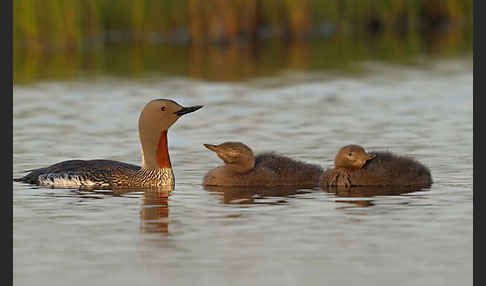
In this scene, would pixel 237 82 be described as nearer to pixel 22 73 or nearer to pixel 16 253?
pixel 22 73

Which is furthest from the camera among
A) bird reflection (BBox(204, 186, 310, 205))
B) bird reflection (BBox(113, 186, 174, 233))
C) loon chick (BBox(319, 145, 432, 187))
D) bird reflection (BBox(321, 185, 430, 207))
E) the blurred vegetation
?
the blurred vegetation

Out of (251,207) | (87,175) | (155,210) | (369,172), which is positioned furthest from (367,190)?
(87,175)

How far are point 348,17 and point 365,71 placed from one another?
666 centimetres

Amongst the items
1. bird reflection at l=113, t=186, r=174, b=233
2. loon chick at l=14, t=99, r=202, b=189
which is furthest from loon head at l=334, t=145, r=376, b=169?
bird reflection at l=113, t=186, r=174, b=233

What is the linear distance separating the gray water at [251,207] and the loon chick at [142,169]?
0.69ft

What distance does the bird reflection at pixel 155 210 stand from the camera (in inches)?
344

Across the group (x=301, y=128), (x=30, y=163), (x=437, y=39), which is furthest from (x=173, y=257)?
(x=437, y=39)

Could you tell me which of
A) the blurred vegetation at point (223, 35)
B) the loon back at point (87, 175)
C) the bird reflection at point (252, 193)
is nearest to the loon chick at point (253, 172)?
the bird reflection at point (252, 193)

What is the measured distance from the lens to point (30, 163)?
12.0 meters

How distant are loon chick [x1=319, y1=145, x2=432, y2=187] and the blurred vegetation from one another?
9096 millimetres

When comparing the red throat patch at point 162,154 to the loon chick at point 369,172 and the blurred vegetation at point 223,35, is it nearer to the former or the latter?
the loon chick at point 369,172

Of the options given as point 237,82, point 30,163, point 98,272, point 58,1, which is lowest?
point 98,272

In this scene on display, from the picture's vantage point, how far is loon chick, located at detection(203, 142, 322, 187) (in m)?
10.7

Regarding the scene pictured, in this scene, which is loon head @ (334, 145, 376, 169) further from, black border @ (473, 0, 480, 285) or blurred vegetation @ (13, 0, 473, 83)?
blurred vegetation @ (13, 0, 473, 83)
